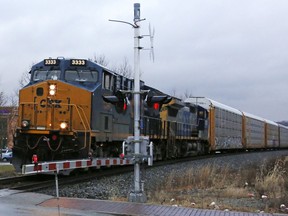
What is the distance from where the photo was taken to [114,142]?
1880cm

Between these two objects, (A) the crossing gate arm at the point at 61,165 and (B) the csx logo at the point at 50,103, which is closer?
(A) the crossing gate arm at the point at 61,165

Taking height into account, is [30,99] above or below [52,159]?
→ above

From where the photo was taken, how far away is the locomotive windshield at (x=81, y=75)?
1672 cm

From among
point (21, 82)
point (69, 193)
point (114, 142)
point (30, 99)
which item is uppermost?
point (21, 82)

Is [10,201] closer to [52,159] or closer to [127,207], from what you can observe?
[127,207]

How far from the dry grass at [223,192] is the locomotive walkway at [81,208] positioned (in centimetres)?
92

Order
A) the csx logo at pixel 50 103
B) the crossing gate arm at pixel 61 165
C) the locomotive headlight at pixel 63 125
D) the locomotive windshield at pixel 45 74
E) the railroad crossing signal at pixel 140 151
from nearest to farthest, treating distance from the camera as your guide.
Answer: the railroad crossing signal at pixel 140 151, the crossing gate arm at pixel 61 165, the locomotive headlight at pixel 63 125, the csx logo at pixel 50 103, the locomotive windshield at pixel 45 74

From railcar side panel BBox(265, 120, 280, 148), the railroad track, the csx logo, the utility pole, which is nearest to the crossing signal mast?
the utility pole

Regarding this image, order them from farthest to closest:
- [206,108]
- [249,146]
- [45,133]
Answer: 1. [249,146]
2. [206,108]
3. [45,133]

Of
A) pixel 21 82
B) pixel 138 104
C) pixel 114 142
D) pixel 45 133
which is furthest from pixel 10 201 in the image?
pixel 21 82

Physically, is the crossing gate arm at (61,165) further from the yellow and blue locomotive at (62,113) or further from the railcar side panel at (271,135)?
the railcar side panel at (271,135)

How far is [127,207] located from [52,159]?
22.1ft

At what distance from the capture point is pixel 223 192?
1235 cm

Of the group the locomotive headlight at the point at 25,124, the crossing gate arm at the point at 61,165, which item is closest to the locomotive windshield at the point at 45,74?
the locomotive headlight at the point at 25,124
